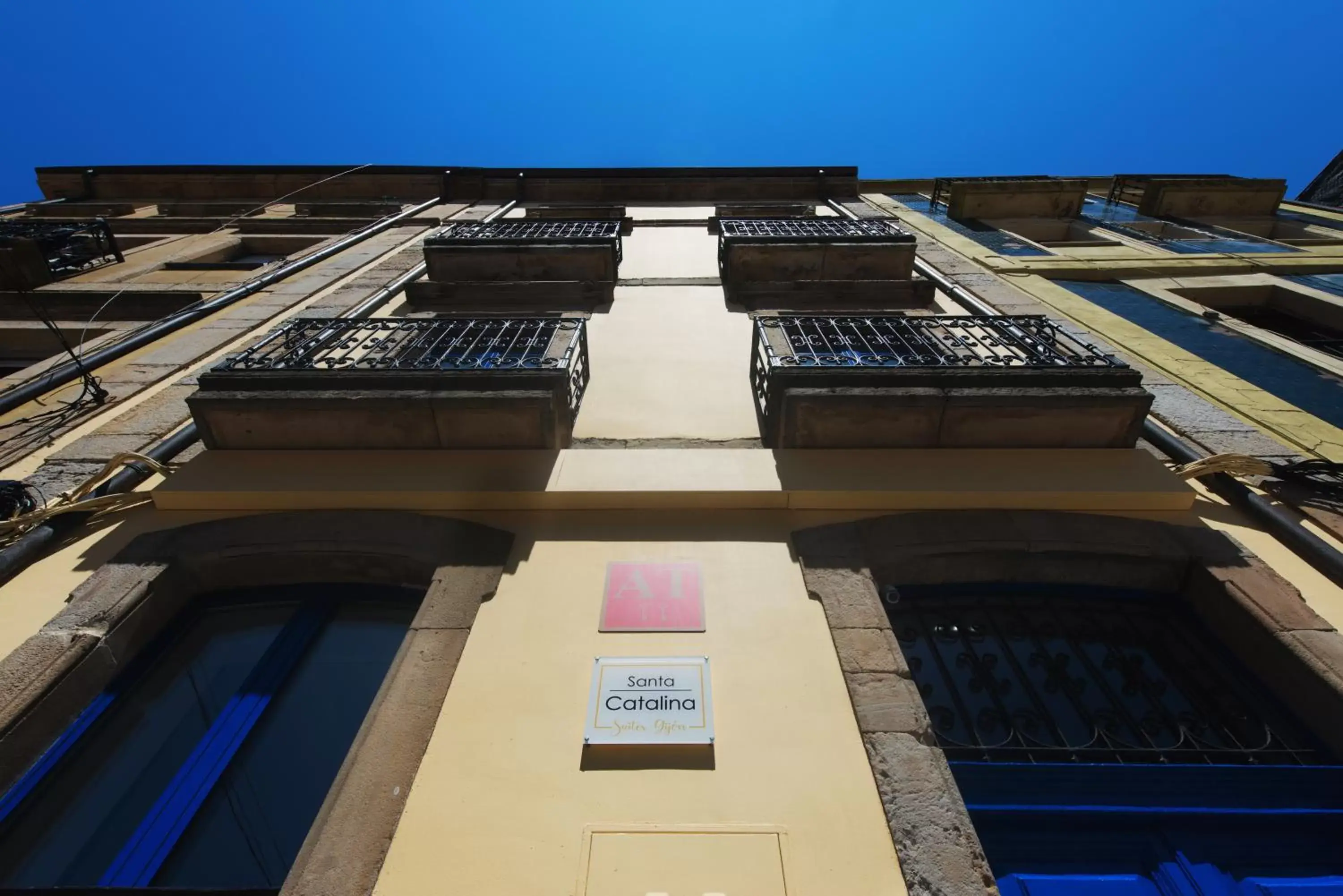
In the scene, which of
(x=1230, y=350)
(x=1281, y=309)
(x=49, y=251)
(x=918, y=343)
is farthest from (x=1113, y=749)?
(x=49, y=251)

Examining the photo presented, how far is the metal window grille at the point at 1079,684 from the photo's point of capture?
10.4ft

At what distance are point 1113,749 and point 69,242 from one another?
15.7m

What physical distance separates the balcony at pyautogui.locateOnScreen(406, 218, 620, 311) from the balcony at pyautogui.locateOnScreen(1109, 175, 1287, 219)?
13.2m

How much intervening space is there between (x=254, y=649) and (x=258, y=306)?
5938mm

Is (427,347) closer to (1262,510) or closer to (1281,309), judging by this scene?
(1262,510)

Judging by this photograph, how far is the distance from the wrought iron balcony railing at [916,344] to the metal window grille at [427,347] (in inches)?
75.6

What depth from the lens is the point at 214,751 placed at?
10.6ft

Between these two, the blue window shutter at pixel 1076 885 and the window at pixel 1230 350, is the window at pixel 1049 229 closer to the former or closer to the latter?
the window at pixel 1230 350

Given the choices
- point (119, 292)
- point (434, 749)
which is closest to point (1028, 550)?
point (434, 749)

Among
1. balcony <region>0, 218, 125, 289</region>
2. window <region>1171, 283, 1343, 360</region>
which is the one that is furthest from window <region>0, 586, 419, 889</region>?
window <region>1171, 283, 1343, 360</region>

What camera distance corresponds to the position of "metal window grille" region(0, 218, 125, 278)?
9156 mm

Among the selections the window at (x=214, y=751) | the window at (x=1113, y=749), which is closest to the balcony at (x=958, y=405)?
the window at (x=1113, y=749)

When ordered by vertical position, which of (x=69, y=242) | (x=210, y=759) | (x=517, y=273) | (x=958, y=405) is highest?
(x=69, y=242)

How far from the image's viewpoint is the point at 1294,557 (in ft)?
12.7
